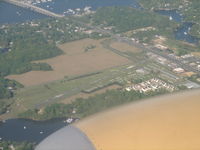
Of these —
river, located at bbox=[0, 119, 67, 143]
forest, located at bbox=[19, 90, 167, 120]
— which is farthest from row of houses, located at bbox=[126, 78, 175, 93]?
river, located at bbox=[0, 119, 67, 143]

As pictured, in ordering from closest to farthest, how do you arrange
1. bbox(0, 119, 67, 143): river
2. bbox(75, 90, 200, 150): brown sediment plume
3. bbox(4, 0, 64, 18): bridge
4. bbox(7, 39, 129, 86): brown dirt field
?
1. bbox(75, 90, 200, 150): brown sediment plume
2. bbox(0, 119, 67, 143): river
3. bbox(7, 39, 129, 86): brown dirt field
4. bbox(4, 0, 64, 18): bridge

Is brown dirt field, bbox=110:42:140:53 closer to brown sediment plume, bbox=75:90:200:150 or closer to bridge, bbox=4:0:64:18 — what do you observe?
bridge, bbox=4:0:64:18

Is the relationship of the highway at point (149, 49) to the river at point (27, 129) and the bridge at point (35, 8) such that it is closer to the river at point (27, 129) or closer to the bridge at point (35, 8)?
the bridge at point (35, 8)

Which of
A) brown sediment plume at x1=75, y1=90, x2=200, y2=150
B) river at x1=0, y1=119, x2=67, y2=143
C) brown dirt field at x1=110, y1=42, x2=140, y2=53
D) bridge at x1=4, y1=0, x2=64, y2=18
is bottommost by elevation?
bridge at x1=4, y1=0, x2=64, y2=18

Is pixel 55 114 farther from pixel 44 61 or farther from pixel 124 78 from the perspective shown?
pixel 44 61

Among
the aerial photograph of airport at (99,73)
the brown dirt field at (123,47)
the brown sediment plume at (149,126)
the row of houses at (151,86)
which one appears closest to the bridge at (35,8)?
the aerial photograph of airport at (99,73)
